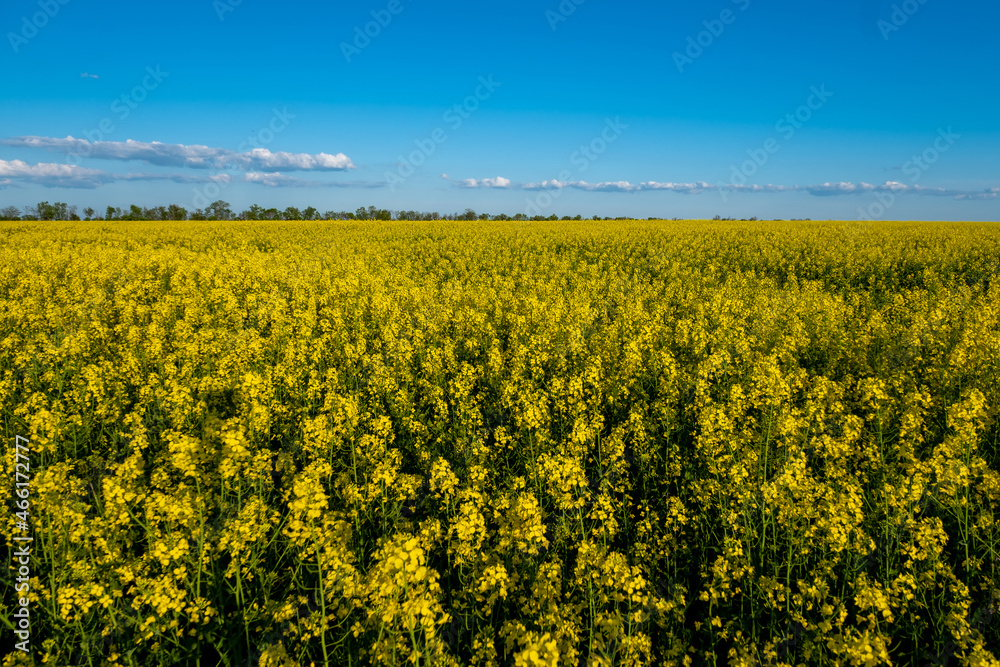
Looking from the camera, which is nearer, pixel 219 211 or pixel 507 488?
pixel 507 488

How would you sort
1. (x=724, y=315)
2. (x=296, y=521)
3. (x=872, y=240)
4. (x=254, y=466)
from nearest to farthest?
(x=296, y=521), (x=254, y=466), (x=724, y=315), (x=872, y=240)

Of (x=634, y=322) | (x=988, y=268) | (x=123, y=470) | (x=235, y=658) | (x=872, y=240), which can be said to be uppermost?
(x=872, y=240)

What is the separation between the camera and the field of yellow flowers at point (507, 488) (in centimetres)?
325

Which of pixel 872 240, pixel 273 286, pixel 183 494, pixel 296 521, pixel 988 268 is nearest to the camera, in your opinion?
pixel 296 521

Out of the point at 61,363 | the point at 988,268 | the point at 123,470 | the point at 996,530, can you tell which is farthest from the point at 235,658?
the point at 988,268

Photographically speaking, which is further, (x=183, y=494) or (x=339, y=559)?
(x=183, y=494)

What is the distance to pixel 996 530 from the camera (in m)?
4.09

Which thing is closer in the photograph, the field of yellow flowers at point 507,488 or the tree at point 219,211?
the field of yellow flowers at point 507,488

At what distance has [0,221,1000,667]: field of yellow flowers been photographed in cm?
325

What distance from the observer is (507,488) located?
4809 mm

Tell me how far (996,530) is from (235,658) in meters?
6.52

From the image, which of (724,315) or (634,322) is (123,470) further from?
(724,315)

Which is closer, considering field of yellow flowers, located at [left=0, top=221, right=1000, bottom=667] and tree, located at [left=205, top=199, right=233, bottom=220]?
field of yellow flowers, located at [left=0, top=221, right=1000, bottom=667]

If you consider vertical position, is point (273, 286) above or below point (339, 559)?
above
